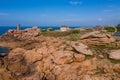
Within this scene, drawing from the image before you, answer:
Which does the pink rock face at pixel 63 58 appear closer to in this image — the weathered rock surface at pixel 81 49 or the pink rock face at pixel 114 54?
the weathered rock surface at pixel 81 49

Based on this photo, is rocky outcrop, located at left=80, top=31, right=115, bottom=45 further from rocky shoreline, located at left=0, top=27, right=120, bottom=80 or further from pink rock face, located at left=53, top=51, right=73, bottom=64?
pink rock face, located at left=53, top=51, right=73, bottom=64

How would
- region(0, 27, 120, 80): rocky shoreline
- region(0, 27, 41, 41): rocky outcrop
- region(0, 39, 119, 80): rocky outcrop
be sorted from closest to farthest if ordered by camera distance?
region(0, 39, 119, 80): rocky outcrop, region(0, 27, 120, 80): rocky shoreline, region(0, 27, 41, 41): rocky outcrop

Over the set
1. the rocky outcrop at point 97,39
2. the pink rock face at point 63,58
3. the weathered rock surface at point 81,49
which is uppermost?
the rocky outcrop at point 97,39

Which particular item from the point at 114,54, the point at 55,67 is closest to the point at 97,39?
the point at 114,54

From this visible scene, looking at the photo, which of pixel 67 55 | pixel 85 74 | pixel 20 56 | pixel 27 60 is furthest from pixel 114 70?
pixel 20 56

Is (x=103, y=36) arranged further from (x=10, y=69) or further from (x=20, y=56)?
(x=10, y=69)

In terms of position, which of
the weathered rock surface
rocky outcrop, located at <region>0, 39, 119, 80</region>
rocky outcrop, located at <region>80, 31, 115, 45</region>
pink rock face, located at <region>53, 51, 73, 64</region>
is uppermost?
rocky outcrop, located at <region>80, 31, 115, 45</region>

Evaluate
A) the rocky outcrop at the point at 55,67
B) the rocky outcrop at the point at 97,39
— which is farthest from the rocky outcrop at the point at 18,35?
the rocky outcrop at the point at 55,67

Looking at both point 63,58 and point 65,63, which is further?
point 63,58

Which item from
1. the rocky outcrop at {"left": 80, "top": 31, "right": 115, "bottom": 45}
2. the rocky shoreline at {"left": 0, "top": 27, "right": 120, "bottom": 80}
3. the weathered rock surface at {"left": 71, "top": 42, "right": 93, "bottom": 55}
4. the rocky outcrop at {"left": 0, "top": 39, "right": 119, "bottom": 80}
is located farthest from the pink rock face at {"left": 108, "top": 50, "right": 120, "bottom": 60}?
the rocky outcrop at {"left": 80, "top": 31, "right": 115, "bottom": 45}

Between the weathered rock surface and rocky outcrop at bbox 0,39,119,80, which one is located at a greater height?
the weathered rock surface

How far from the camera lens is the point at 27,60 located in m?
30.6

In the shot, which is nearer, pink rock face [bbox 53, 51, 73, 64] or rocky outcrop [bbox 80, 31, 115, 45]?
pink rock face [bbox 53, 51, 73, 64]

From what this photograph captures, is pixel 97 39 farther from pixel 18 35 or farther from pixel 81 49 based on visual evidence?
pixel 18 35
